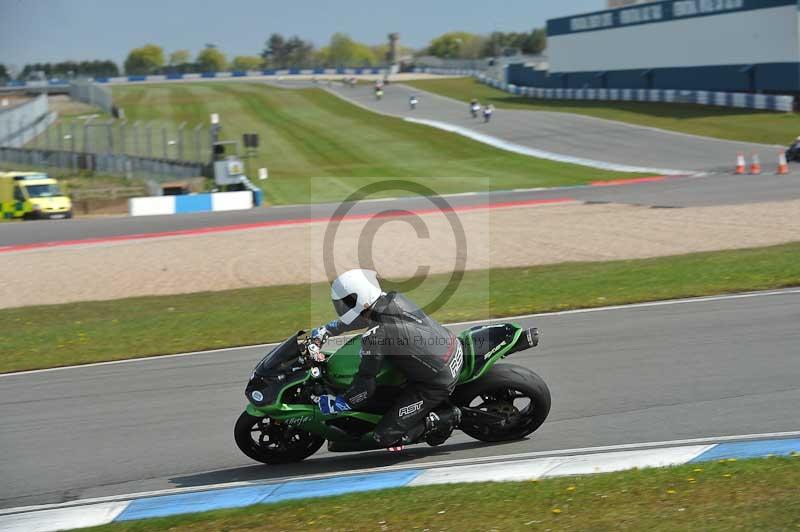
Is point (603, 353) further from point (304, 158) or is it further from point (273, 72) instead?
point (273, 72)

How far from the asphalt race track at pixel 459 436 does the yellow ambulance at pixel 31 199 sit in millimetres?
25458

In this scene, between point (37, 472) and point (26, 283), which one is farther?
point (26, 283)

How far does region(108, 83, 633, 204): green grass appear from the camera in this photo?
136 feet

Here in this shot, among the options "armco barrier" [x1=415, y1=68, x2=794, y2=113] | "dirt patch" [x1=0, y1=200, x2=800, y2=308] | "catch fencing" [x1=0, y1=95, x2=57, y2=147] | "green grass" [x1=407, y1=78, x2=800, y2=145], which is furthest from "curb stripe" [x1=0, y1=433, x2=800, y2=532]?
"armco barrier" [x1=415, y1=68, x2=794, y2=113]

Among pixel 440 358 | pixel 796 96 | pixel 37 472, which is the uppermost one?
pixel 796 96

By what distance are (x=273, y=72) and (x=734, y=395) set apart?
6211 inches

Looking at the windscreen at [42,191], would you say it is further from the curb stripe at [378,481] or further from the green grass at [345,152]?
the curb stripe at [378,481]

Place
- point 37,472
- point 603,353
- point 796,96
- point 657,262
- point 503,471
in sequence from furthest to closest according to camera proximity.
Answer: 1. point 796,96
2. point 657,262
3. point 603,353
4. point 37,472
5. point 503,471

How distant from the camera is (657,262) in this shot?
17766 mm

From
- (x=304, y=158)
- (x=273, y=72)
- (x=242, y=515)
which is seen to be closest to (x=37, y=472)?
(x=242, y=515)

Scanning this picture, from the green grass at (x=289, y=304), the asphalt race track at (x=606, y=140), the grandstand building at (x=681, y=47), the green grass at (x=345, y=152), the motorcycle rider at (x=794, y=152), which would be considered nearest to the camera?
the green grass at (x=289, y=304)

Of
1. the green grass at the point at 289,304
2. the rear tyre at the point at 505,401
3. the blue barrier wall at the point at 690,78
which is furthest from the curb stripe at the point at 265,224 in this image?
the blue barrier wall at the point at 690,78

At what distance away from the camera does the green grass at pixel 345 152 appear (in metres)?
41.5

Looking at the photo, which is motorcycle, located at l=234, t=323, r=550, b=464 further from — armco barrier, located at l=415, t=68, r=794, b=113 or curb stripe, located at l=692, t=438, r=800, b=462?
armco barrier, located at l=415, t=68, r=794, b=113
